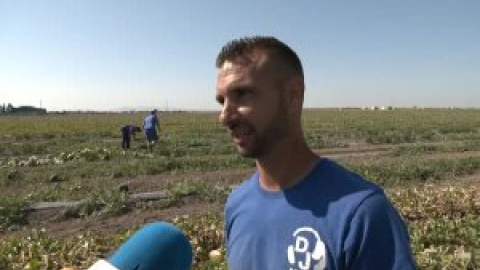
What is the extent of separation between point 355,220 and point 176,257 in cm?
59

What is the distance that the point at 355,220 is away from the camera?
195 centimetres

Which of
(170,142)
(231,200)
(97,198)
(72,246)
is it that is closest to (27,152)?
(170,142)

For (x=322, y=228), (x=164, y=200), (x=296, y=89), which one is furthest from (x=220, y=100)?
(x=164, y=200)

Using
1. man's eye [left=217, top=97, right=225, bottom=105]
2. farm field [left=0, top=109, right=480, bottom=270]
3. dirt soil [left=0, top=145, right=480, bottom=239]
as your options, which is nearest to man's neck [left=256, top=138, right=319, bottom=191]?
man's eye [left=217, top=97, right=225, bottom=105]

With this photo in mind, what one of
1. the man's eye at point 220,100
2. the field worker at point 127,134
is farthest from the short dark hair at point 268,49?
the field worker at point 127,134

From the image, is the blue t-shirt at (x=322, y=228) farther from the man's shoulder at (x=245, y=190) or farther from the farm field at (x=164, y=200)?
the farm field at (x=164, y=200)

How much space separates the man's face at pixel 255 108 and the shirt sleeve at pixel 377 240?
51 centimetres

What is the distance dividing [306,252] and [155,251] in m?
0.55

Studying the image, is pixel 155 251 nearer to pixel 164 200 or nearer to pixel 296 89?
pixel 296 89

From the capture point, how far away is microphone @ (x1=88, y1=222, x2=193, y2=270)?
1715mm

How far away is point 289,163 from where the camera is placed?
7.71 ft

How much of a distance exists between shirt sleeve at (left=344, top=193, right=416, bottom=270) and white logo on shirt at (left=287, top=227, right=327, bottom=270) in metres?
0.10

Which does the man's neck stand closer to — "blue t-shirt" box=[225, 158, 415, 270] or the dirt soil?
"blue t-shirt" box=[225, 158, 415, 270]

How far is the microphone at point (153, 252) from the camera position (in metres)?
1.71
